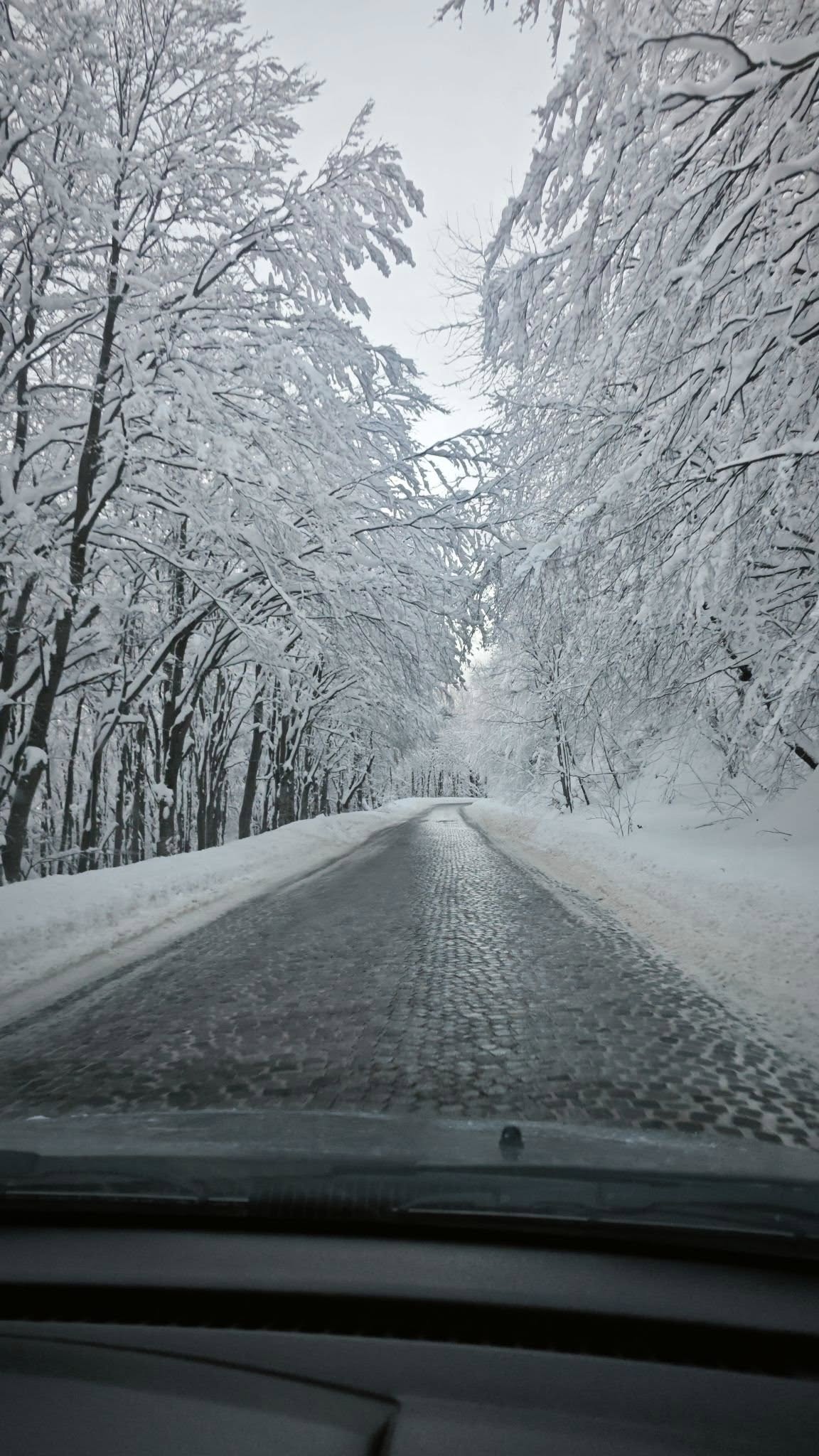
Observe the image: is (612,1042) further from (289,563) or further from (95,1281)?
(289,563)

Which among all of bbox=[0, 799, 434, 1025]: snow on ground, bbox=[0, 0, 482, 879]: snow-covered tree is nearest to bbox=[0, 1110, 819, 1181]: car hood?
bbox=[0, 799, 434, 1025]: snow on ground

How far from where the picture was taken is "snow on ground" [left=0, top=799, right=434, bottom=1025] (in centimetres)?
589

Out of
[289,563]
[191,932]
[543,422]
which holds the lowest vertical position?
[191,932]

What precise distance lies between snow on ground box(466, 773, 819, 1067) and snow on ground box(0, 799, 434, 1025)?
4.55m

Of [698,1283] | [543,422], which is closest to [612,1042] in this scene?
[698,1283]

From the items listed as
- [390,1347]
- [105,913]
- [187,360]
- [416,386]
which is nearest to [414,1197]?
[390,1347]

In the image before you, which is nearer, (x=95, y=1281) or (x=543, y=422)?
(x=95, y=1281)

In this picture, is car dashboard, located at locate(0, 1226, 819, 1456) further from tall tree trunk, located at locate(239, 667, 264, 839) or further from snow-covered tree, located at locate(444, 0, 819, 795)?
tall tree trunk, located at locate(239, 667, 264, 839)

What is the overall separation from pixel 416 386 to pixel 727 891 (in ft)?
25.1

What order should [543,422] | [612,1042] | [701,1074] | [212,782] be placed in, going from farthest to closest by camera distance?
[212,782] → [543,422] → [612,1042] → [701,1074]

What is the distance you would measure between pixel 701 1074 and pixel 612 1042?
568 mm

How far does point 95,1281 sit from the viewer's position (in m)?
1.66

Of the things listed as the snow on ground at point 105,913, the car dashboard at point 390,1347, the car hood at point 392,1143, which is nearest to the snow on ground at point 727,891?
the car hood at point 392,1143

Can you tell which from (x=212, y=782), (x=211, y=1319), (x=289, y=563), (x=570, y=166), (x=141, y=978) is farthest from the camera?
(x=212, y=782)
